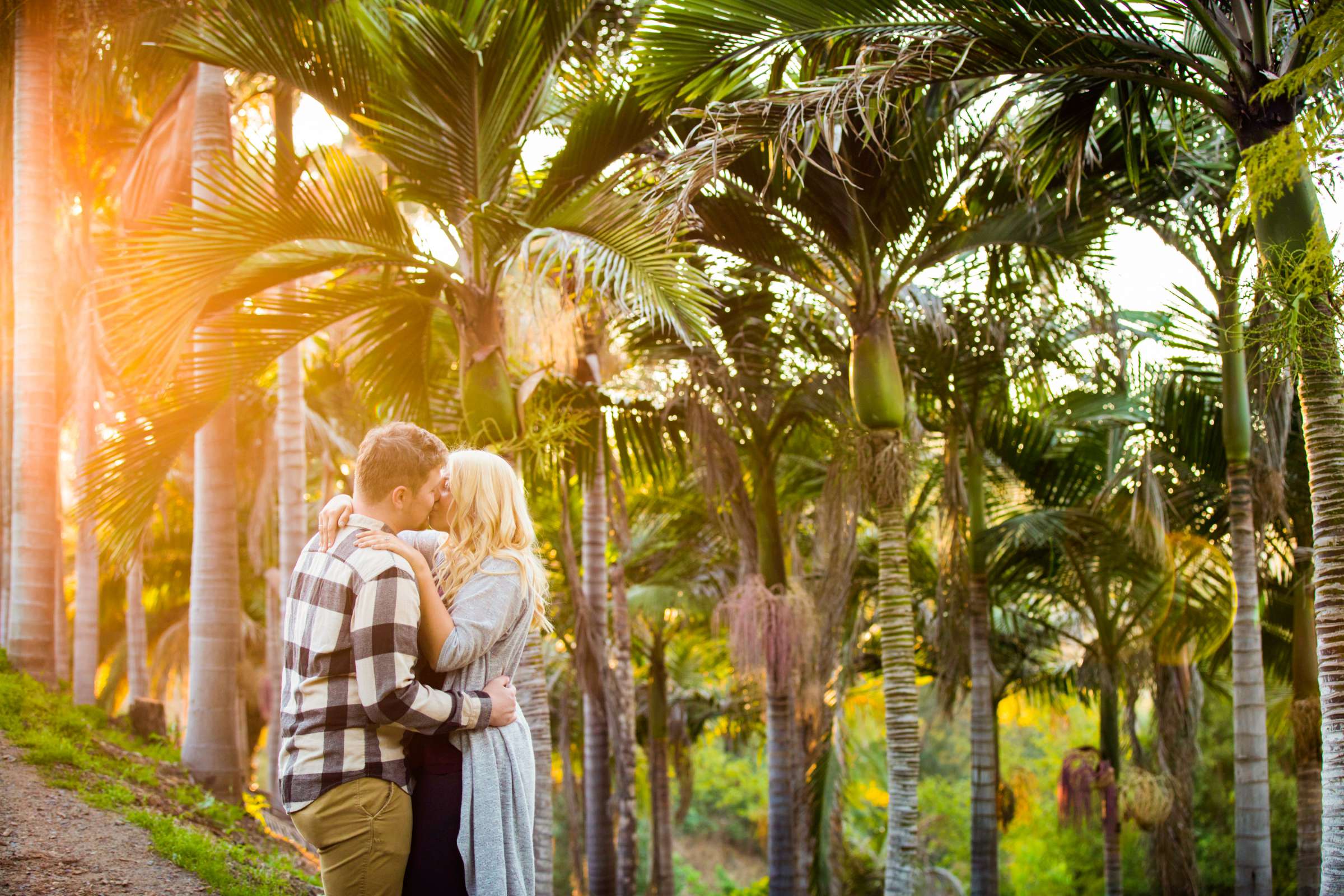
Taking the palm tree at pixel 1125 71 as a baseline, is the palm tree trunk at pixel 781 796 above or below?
below

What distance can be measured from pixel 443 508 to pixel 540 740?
12.4 ft

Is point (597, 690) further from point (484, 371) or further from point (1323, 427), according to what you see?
point (1323, 427)

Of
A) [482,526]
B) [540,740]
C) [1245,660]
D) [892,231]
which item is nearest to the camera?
[482,526]

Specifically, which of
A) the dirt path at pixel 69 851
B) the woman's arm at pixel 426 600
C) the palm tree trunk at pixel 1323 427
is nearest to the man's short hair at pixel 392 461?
the woman's arm at pixel 426 600

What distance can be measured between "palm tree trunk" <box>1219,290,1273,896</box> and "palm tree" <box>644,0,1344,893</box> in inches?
114

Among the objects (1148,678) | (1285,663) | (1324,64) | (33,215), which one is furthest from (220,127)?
(1285,663)

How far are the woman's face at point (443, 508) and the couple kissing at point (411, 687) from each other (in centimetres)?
5

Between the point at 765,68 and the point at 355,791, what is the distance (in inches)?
209

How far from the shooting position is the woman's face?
319 centimetres

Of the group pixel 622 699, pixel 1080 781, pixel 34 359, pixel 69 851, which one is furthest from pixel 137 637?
pixel 1080 781

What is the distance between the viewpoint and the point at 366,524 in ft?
A: 10.1

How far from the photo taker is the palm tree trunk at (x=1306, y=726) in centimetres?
845

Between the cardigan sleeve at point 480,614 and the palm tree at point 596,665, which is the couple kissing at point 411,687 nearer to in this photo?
the cardigan sleeve at point 480,614

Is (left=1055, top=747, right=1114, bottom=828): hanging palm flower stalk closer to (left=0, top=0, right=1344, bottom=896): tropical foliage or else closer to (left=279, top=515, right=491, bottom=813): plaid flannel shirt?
(left=0, top=0, right=1344, bottom=896): tropical foliage
